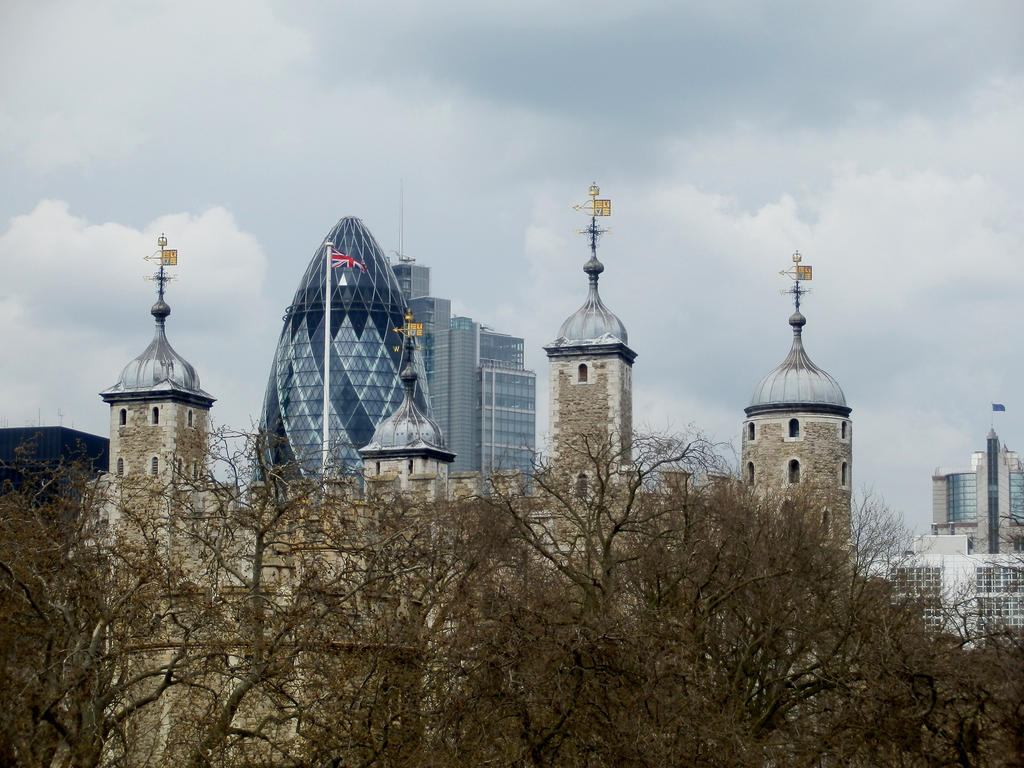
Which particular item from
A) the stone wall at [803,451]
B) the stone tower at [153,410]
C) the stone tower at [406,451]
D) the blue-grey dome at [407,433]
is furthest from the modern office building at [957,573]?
the stone tower at [153,410]

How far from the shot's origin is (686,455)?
3747 centimetres

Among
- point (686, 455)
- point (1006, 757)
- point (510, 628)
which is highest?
point (686, 455)

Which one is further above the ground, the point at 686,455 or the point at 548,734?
the point at 686,455

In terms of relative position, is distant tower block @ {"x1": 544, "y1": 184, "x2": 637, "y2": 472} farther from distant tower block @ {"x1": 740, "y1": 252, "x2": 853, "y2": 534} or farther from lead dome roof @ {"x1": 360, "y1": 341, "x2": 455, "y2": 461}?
lead dome roof @ {"x1": 360, "y1": 341, "x2": 455, "y2": 461}

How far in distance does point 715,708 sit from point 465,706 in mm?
4959

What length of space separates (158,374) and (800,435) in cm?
2288

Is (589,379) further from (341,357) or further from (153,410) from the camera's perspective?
(341,357)

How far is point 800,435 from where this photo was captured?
62.6 meters

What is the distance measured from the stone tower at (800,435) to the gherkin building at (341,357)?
64854mm

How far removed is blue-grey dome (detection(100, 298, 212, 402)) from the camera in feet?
236

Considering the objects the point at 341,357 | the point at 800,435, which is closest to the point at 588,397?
the point at 800,435

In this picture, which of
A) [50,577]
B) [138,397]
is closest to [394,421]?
[138,397]

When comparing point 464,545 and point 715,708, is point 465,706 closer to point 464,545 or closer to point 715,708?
point 715,708

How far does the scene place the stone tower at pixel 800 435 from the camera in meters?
62.1
